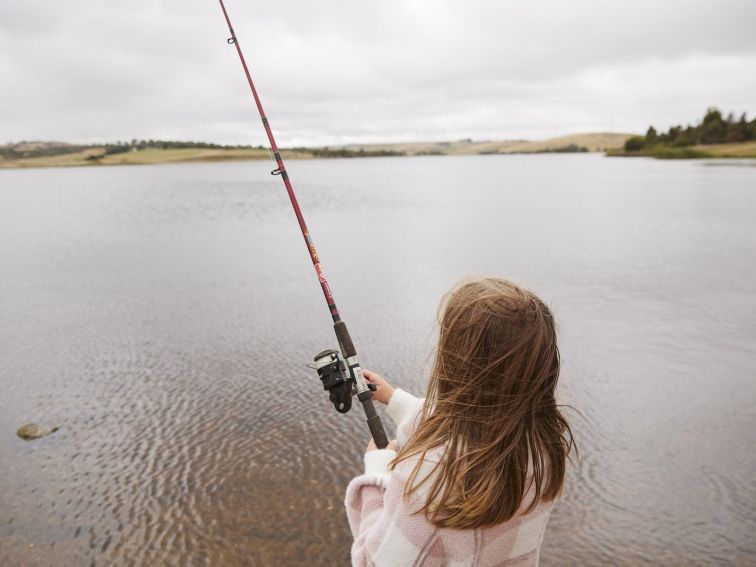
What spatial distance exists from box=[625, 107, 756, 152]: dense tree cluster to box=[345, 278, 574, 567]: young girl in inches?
4193

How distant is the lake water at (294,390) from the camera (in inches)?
194

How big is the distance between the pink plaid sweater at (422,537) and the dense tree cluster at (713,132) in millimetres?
106579

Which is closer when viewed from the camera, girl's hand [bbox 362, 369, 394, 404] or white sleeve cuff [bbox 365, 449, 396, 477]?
white sleeve cuff [bbox 365, 449, 396, 477]

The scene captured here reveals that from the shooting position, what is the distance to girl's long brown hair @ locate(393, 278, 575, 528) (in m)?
1.58

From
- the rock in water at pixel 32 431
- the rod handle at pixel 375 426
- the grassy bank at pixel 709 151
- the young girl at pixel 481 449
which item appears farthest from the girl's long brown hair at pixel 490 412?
the grassy bank at pixel 709 151

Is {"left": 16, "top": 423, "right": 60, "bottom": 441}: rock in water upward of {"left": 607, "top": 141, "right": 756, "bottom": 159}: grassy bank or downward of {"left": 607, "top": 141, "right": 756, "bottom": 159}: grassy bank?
downward

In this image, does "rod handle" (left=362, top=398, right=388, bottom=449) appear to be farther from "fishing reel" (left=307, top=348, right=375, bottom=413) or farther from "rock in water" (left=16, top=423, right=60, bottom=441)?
"rock in water" (left=16, top=423, right=60, bottom=441)

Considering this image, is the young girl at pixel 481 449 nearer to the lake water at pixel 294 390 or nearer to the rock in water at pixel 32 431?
the lake water at pixel 294 390

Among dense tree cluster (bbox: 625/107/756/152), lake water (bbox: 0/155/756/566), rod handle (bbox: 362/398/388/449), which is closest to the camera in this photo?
rod handle (bbox: 362/398/388/449)

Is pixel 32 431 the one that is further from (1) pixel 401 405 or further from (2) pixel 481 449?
(2) pixel 481 449

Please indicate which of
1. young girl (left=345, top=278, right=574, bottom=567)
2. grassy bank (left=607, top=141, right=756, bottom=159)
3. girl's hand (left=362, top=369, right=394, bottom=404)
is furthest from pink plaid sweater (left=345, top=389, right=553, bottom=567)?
grassy bank (left=607, top=141, right=756, bottom=159)

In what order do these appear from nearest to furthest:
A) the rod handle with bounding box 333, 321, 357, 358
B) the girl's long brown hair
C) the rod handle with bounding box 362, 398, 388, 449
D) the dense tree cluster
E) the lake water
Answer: the girl's long brown hair < the rod handle with bounding box 362, 398, 388, 449 < the rod handle with bounding box 333, 321, 357, 358 < the lake water < the dense tree cluster

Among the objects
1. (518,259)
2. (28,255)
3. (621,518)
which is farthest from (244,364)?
(28,255)

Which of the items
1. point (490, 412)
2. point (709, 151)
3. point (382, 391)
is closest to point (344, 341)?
point (382, 391)
